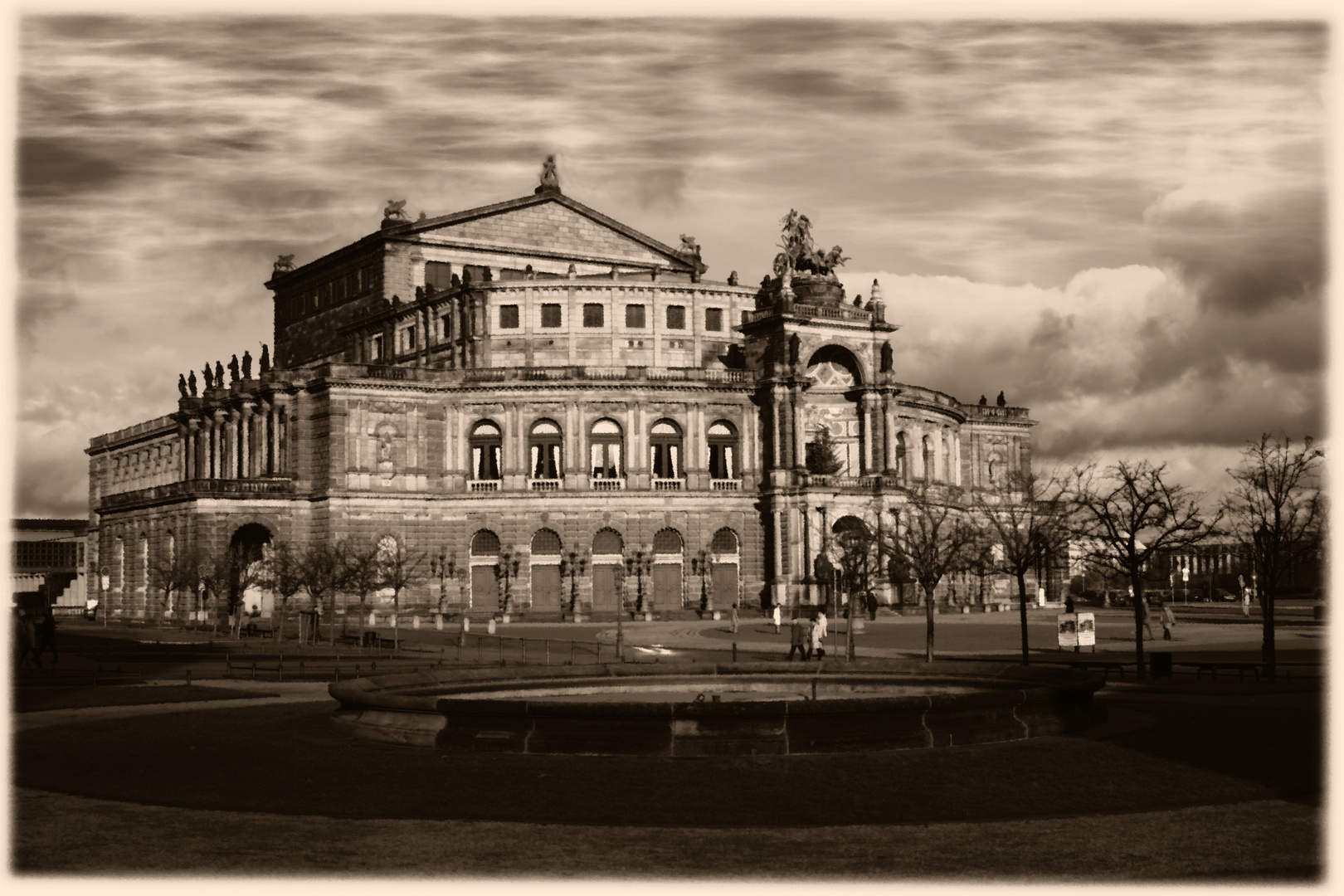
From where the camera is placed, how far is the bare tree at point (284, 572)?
8156 cm

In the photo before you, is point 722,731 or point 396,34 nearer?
point 396,34

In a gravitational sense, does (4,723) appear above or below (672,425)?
below

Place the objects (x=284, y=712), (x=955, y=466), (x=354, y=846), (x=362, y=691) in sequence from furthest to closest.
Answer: (x=955, y=466)
(x=284, y=712)
(x=362, y=691)
(x=354, y=846)

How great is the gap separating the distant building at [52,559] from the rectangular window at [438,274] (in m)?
46.2

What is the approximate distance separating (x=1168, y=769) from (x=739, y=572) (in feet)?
255

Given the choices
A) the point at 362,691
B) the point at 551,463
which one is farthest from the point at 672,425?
the point at 362,691

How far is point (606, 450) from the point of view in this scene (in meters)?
103

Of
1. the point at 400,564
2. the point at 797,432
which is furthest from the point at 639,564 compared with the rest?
the point at 400,564

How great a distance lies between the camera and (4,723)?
83.0ft

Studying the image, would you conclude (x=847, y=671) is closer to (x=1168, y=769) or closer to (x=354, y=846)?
(x=1168, y=769)

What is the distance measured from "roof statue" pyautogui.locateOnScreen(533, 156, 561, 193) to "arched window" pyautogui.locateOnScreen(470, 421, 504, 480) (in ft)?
80.6

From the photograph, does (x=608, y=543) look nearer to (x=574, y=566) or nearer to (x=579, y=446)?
(x=574, y=566)

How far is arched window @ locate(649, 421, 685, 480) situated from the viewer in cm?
10269

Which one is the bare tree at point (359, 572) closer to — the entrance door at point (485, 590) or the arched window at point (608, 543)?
the entrance door at point (485, 590)
